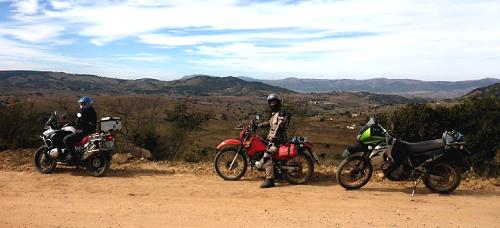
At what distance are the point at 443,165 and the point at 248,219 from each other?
3.98 meters

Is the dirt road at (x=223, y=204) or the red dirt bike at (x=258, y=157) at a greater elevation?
the red dirt bike at (x=258, y=157)

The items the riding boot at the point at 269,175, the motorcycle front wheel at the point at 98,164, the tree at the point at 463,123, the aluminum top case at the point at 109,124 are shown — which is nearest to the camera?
the riding boot at the point at 269,175

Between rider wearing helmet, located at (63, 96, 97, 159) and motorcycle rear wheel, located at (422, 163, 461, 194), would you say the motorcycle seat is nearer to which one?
motorcycle rear wheel, located at (422, 163, 461, 194)

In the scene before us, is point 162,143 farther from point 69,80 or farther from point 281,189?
point 69,80

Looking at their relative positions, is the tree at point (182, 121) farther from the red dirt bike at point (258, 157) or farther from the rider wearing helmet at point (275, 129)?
the rider wearing helmet at point (275, 129)

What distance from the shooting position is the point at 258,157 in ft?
30.6

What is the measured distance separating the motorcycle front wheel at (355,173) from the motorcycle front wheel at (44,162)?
647 cm

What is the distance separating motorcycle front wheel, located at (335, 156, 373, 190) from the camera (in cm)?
846

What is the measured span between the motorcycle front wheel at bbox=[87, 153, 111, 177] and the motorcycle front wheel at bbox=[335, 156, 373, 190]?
507cm

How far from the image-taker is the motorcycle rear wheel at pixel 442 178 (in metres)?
8.09

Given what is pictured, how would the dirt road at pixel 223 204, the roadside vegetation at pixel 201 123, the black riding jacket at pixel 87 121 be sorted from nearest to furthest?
1. the dirt road at pixel 223 204
2. the black riding jacket at pixel 87 121
3. the roadside vegetation at pixel 201 123

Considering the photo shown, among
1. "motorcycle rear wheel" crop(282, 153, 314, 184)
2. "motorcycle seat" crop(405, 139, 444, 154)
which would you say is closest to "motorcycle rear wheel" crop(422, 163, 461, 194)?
"motorcycle seat" crop(405, 139, 444, 154)

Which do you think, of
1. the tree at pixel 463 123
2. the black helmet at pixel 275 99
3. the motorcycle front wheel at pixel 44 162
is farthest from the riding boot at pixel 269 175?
the tree at pixel 463 123

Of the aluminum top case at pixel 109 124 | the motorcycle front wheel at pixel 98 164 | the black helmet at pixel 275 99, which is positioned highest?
the black helmet at pixel 275 99
